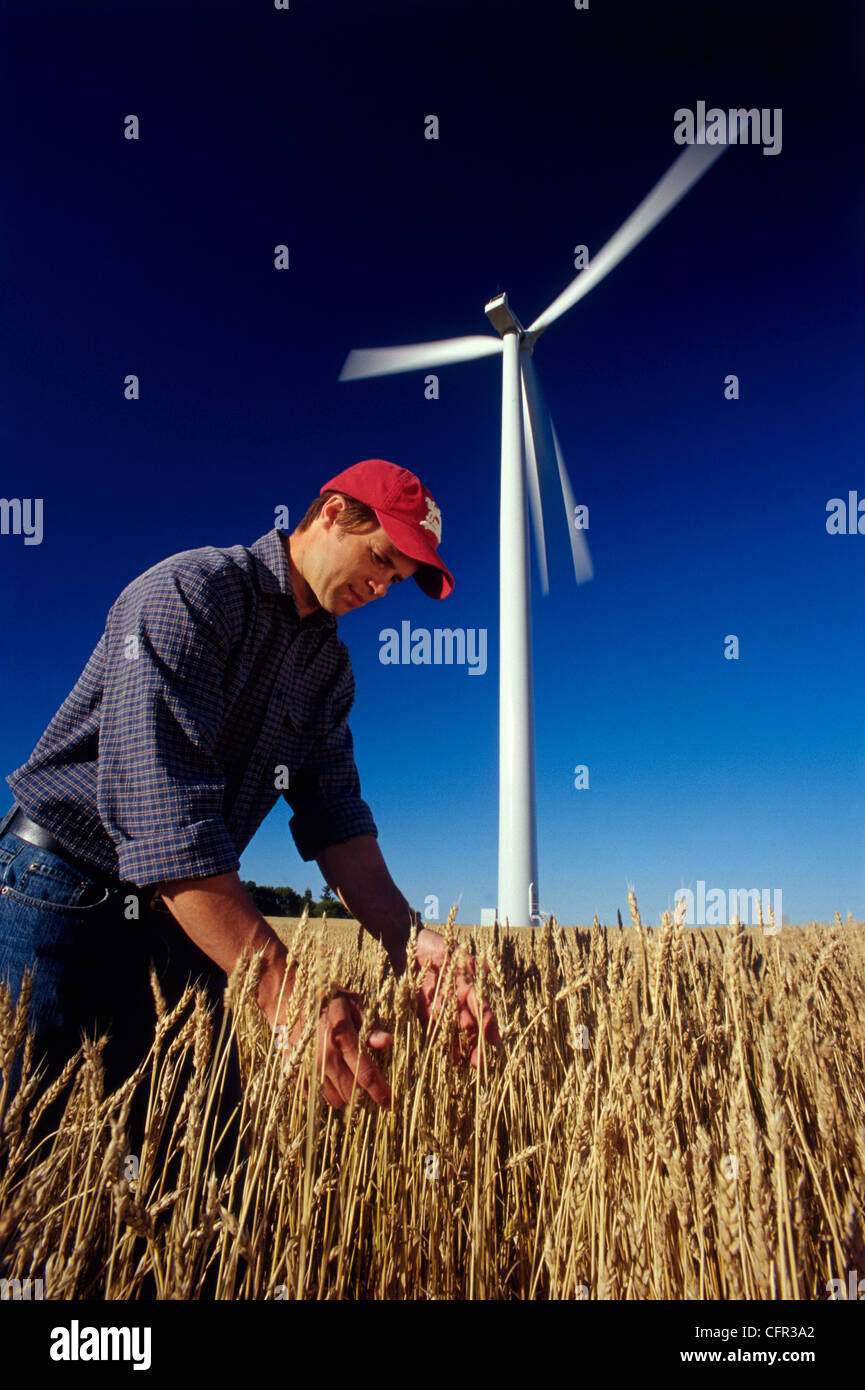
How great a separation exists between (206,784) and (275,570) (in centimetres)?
102

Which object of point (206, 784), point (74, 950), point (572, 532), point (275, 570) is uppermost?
point (572, 532)

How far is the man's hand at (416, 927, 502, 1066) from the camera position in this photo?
199 cm

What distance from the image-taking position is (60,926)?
199 cm

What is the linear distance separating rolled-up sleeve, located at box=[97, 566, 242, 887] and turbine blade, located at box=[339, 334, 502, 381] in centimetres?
1006

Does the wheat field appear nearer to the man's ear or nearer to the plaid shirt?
the plaid shirt

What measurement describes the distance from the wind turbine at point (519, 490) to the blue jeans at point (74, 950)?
824cm

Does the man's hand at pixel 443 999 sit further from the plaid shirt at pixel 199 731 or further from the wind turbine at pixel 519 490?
the wind turbine at pixel 519 490

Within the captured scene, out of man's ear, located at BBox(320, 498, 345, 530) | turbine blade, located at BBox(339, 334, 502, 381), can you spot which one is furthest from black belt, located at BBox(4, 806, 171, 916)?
turbine blade, located at BBox(339, 334, 502, 381)

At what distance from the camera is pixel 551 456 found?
1216cm

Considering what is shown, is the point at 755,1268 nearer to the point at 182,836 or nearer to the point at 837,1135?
the point at 837,1135

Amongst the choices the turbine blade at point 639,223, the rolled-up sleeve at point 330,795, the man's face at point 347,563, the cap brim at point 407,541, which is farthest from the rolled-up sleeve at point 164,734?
the turbine blade at point 639,223

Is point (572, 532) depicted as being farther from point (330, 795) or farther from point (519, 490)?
point (330, 795)

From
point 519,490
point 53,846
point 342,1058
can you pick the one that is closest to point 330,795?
point 53,846
